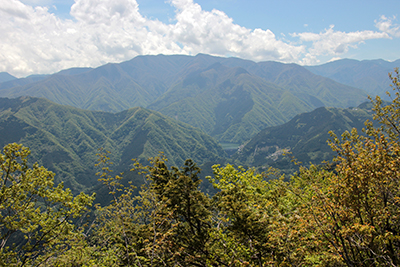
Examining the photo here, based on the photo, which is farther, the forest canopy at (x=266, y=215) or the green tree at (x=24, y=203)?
the green tree at (x=24, y=203)

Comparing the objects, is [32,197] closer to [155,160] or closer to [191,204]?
[155,160]

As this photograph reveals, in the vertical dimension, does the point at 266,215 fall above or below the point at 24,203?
above

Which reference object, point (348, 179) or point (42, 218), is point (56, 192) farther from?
point (348, 179)

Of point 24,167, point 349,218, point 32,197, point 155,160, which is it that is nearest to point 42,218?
point 32,197

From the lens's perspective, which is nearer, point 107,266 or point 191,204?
point 191,204

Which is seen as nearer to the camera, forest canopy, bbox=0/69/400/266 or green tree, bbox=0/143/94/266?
forest canopy, bbox=0/69/400/266

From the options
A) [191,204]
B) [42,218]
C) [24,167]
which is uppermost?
[24,167]

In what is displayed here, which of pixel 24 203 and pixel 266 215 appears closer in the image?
pixel 266 215

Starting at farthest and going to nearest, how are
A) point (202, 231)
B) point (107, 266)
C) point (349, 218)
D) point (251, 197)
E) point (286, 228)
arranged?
point (107, 266), point (202, 231), point (251, 197), point (349, 218), point (286, 228)

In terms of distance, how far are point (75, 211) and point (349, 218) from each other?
1363 cm

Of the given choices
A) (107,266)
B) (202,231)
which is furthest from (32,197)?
(202,231)

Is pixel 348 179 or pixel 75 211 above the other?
pixel 348 179

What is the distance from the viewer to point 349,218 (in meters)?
7.61

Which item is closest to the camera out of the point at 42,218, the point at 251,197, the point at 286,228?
the point at 286,228
